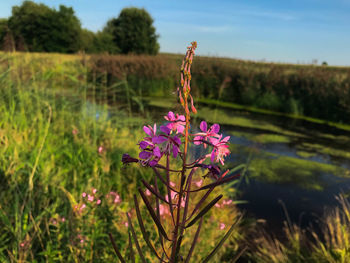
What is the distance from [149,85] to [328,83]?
593cm

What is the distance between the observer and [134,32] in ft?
95.5

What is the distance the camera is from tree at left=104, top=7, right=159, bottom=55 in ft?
→ 94.1

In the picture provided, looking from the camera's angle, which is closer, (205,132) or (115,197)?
(205,132)

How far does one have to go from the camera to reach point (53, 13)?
2878cm

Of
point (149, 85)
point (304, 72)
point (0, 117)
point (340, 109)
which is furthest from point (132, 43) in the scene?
point (0, 117)

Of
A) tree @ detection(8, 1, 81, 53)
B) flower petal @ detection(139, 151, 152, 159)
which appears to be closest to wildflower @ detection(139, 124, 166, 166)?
flower petal @ detection(139, 151, 152, 159)

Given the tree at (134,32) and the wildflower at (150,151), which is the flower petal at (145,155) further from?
the tree at (134,32)

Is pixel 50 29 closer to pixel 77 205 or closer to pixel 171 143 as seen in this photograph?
pixel 77 205

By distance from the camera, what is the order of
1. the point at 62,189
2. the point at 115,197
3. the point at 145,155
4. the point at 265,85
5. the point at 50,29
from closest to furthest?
the point at 145,155 → the point at 62,189 → the point at 115,197 → the point at 265,85 → the point at 50,29

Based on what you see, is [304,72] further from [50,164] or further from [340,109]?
[50,164]

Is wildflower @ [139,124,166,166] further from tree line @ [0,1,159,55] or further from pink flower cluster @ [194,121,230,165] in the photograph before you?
tree line @ [0,1,159,55]

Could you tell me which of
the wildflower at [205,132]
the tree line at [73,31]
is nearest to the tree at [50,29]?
→ the tree line at [73,31]

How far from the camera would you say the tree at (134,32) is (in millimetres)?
28688

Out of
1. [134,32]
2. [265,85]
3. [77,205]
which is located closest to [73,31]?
[134,32]
